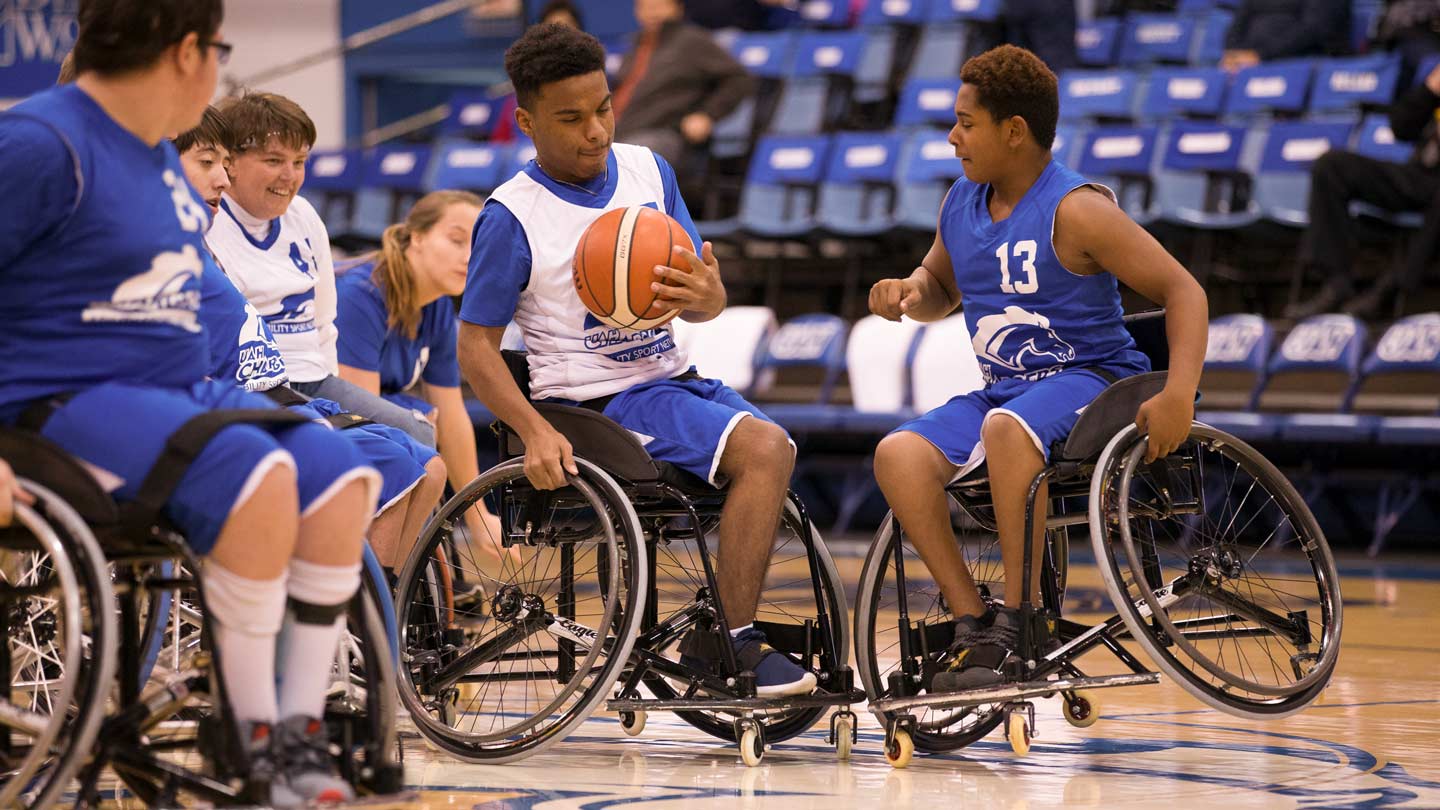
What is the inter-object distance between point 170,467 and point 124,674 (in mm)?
340

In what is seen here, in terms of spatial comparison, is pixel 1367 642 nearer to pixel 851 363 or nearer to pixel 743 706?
pixel 743 706

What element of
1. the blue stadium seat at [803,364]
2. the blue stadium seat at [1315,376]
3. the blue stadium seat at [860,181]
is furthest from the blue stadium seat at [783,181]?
the blue stadium seat at [1315,376]

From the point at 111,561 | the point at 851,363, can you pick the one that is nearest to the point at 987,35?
the point at 851,363

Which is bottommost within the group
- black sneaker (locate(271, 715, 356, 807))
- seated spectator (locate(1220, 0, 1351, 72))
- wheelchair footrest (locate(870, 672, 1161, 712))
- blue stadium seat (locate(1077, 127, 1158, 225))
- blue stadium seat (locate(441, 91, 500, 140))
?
wheelchair footrest (locate(870, 672, 1161, 712))

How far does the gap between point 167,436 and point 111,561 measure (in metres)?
0.21

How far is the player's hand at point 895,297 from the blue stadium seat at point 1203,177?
13.2ft

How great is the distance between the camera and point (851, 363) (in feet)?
23.4

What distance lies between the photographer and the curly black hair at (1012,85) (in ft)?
10.4

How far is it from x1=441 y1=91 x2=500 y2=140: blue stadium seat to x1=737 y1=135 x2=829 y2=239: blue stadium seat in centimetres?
234

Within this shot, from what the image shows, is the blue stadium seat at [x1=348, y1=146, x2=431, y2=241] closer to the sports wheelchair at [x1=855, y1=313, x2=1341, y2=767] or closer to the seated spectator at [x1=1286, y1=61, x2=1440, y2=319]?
the seated spectator at [x1=1286, y1=61, x2=1440, y2=319]

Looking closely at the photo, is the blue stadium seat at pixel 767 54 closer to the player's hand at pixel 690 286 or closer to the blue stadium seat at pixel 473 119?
the blue stadium seat at pixel 473 119

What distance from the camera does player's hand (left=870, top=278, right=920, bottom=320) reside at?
135 inches

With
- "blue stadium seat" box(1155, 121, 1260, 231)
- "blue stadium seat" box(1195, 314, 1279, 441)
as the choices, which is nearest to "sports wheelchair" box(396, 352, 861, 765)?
"blue stadium seat" box(1195, 314, 1279, 441)

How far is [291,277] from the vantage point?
362 cm
